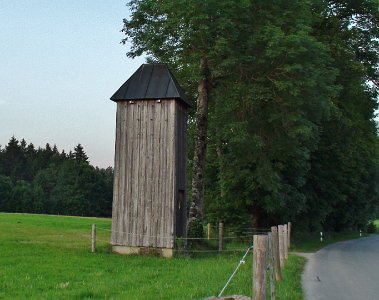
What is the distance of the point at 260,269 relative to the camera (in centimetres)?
797

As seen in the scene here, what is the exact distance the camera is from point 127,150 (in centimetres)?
2047

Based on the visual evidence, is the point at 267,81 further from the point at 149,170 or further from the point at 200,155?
the point at 149,170

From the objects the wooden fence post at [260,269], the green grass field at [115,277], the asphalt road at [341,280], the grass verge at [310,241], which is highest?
the wooden fence post at [260,269]

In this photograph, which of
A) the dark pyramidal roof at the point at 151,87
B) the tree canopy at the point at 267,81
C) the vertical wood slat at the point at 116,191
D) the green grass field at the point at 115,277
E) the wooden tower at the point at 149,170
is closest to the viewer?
the green grass field at the point at 115,277

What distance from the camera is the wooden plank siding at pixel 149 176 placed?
64.3 ft

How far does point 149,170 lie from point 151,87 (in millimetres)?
3426

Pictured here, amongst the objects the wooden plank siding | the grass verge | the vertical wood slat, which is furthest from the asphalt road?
the grass verge

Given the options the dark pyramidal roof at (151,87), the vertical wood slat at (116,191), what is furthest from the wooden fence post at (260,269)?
the vertical wood slat at (116,191)

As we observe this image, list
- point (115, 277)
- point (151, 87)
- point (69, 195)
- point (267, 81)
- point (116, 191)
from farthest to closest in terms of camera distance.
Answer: point (69, 195), point (267, 81), point (151, 87), point (116, 191), point (115, 277)

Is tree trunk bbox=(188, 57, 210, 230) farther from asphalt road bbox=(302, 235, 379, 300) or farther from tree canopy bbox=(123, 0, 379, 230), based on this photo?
asphalt road bbox=(302, 235, 379, 300)

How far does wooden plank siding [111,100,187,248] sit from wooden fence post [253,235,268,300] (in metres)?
11.4

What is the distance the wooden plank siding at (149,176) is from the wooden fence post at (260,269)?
1142cm

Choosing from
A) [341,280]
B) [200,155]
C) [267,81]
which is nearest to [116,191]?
[200,155]

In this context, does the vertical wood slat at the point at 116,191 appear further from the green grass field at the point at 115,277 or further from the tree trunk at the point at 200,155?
the tree trunk at the point at 200,155
